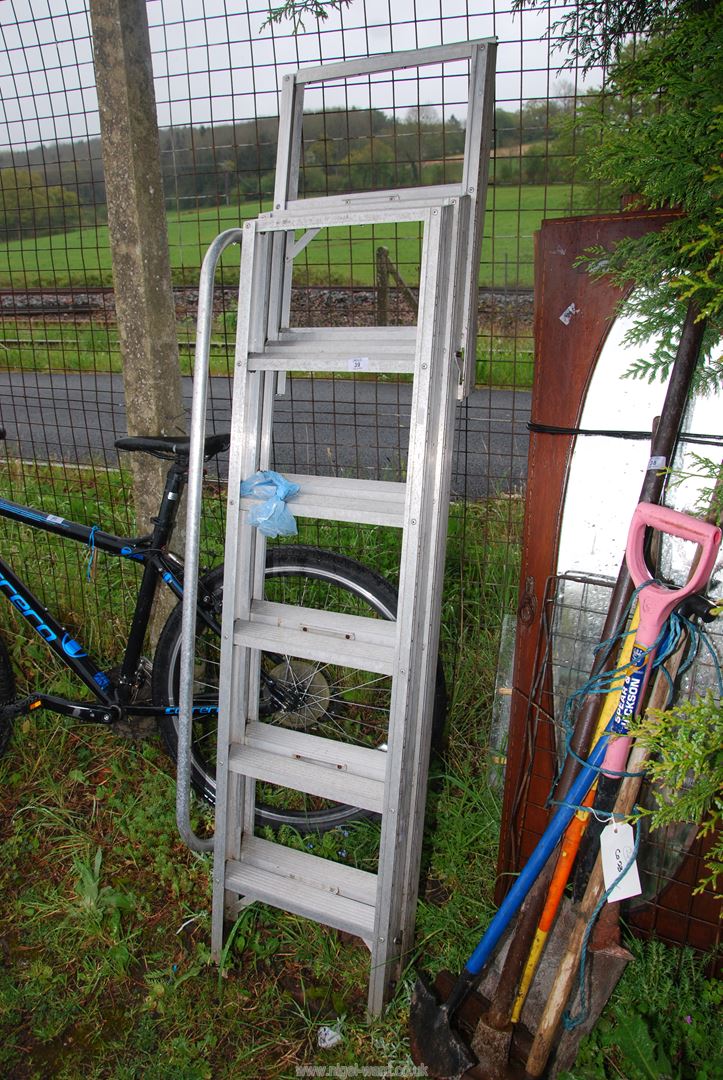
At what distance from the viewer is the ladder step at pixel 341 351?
179cm

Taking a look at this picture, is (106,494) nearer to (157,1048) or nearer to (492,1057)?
(157,1048)

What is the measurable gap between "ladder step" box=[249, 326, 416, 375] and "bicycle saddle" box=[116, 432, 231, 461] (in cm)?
45

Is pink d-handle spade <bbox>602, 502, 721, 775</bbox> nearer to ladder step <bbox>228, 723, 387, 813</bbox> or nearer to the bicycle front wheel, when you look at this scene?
ladder step <bbox>228, 723, 387, 813</bbox>

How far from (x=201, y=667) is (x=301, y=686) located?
1.90 ft

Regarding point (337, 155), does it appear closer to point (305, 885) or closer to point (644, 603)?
A: point (644, 603)

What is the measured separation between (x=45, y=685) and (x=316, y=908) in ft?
5.95

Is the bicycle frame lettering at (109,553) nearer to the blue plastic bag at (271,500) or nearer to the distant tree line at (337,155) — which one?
the blue plastic bag at (271,500)

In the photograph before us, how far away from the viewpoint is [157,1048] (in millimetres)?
2004

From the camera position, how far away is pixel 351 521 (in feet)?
6.65

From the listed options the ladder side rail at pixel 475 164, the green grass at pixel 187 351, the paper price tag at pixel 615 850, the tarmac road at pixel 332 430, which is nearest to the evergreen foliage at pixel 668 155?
the ladder side rail at pixel 475 164

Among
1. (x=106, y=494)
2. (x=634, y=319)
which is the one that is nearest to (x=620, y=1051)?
(x=634, y=319)

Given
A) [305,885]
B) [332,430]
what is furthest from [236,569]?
[332,430]

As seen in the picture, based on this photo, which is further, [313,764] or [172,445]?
[172,445]

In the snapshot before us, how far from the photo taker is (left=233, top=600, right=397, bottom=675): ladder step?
193cm
